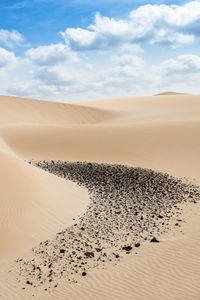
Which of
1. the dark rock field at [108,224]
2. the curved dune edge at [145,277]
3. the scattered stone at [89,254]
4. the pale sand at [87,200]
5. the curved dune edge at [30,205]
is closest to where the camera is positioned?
the curved dune edge at [145,277]

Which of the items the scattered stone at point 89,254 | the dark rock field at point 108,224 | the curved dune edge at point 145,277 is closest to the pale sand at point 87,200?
the curved dune edge at point 145,277

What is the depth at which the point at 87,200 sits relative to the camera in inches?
512

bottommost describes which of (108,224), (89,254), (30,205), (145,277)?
(145,277)

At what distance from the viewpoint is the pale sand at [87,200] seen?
276 inches

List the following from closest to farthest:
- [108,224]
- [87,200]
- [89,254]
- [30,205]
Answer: [89,254] → [108,224] → [30,205] → [87,200]

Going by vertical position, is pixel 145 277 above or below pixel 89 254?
below

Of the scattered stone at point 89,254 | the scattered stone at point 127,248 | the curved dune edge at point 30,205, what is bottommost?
the scattered stone at point 89,254

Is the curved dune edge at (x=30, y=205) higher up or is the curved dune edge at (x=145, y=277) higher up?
the curved dune edge at (x=30, y=205)

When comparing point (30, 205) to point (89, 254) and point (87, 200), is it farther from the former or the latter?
point (89, 254)

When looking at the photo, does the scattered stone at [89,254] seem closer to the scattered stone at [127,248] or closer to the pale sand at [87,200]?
the pale sand at [87,200]

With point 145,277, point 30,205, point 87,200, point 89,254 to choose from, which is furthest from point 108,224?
point 145,277

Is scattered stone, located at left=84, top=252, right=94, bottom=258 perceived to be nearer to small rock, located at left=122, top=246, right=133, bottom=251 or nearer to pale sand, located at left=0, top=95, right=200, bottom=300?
pale sand, located at left=0, top=95, right=200, bottom=300

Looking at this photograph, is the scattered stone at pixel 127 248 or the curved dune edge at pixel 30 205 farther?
the curved dune edge at pixel 30 205

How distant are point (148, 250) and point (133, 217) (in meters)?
2.49
